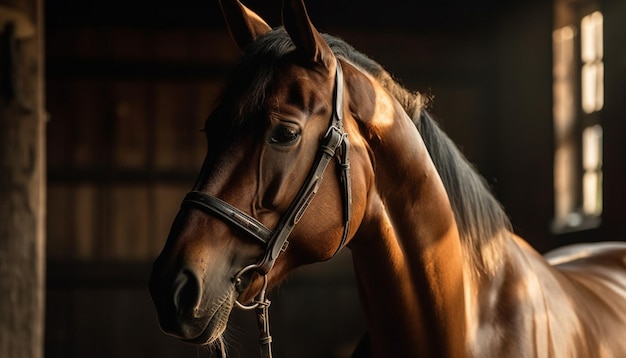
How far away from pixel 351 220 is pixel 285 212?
0.48 feet

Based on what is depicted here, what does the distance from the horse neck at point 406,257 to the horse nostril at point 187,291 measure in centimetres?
43

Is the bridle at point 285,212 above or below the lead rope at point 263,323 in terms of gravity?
above

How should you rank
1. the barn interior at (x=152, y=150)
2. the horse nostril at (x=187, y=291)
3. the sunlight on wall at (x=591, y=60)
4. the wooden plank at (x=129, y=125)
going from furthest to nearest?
the wooden plank at (x=129, y=125) → the barn interior at (x=152, y=150) → the sunlight on wall at (x=591, y=60) → the horse nostril at (x=187, y=291)

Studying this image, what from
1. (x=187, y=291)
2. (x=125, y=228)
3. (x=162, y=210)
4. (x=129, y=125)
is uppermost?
(x=187, y=291)

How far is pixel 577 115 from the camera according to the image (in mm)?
6355

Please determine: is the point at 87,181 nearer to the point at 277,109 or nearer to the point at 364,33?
the point at 364,33

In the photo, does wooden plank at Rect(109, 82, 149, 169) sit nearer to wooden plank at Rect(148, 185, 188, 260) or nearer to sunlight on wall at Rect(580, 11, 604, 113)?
wooden plank at Rect(148, 185, 188, 260)

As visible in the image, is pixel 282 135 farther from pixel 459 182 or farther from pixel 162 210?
pixel 162 210

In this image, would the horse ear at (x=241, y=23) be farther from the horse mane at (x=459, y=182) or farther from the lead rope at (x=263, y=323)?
the lead rope at (x=263, y=323)

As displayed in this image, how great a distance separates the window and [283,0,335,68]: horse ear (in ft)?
13.5

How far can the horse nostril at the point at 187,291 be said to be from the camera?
65.8 inches

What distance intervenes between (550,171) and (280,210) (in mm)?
5157

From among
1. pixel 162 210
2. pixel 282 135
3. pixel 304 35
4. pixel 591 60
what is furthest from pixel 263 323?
pixel 162 210

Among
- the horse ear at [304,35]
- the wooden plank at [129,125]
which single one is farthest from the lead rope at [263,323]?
the wooden plank at [129,125]
